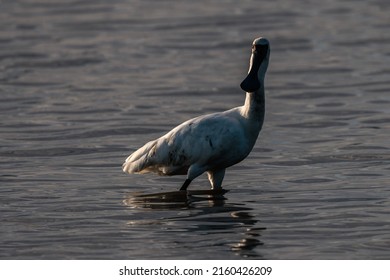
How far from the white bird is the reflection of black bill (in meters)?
0.12

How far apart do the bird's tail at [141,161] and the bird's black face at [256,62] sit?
125 cm

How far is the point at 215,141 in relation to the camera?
14.1m

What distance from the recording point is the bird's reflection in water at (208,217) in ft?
41.7

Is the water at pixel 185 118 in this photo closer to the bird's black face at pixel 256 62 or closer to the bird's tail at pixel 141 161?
the bird's tail at pixel 141 161

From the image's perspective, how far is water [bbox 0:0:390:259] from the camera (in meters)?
12.9

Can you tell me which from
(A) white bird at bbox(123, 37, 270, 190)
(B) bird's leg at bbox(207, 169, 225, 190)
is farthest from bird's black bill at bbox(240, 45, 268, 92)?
(B) bird's leg at bbox(207, 169, 225, 190)

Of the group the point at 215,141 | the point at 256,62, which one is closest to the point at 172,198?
the point at 215,141

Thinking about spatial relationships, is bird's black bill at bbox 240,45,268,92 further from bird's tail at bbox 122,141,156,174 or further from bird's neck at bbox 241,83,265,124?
bird's tail at bbox 122,141,156,174

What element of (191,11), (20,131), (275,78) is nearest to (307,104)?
(275,78)

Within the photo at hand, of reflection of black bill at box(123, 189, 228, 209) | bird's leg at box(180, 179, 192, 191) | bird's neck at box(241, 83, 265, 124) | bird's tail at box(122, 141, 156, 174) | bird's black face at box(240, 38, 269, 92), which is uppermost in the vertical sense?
bird's black face at box(240, 38, 269, 92)

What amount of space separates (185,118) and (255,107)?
5343mm

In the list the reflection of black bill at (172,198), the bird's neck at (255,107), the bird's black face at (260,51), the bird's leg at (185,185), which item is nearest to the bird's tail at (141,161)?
the reflection of black bill at (172,198)

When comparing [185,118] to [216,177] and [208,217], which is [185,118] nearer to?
[216,177]
